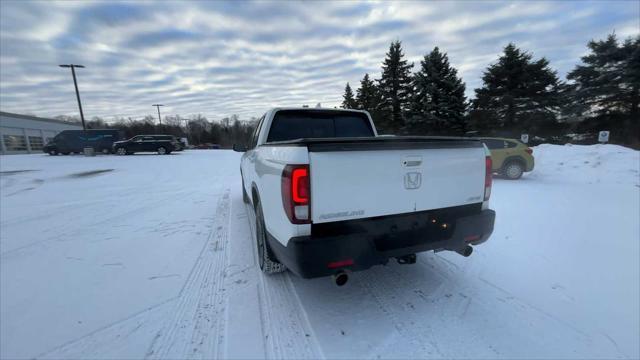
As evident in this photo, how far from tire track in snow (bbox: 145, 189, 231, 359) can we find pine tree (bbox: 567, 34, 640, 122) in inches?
1298

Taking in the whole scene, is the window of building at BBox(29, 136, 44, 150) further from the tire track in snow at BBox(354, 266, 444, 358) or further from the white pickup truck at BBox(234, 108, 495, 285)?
the tire track in snow at BBox(354, 266, 444, 358)

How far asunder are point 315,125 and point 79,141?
113ft

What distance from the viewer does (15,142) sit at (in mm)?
41469

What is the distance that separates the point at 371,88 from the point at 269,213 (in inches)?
1519

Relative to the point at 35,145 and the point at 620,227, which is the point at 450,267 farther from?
the point at 35,145

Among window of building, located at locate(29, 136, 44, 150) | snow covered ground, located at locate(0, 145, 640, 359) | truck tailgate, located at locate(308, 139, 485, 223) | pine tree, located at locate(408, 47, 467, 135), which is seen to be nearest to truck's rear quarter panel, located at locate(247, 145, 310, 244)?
truck tailgate, located at locate(308, 139, 485, 223)

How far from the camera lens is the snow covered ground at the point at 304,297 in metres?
2.24

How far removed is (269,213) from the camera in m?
2.67

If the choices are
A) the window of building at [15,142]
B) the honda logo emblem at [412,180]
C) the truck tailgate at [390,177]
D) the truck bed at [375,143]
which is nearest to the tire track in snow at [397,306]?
the truck tailgate at [390,177]

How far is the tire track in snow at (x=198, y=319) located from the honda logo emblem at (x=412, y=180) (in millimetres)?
2086

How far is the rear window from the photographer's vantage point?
4387 mm

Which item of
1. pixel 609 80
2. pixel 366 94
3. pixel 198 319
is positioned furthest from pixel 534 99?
pixel 198 319

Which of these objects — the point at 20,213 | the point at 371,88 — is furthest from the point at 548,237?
the point at 371,88

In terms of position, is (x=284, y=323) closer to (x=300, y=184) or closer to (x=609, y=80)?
(x=300, y=184)
